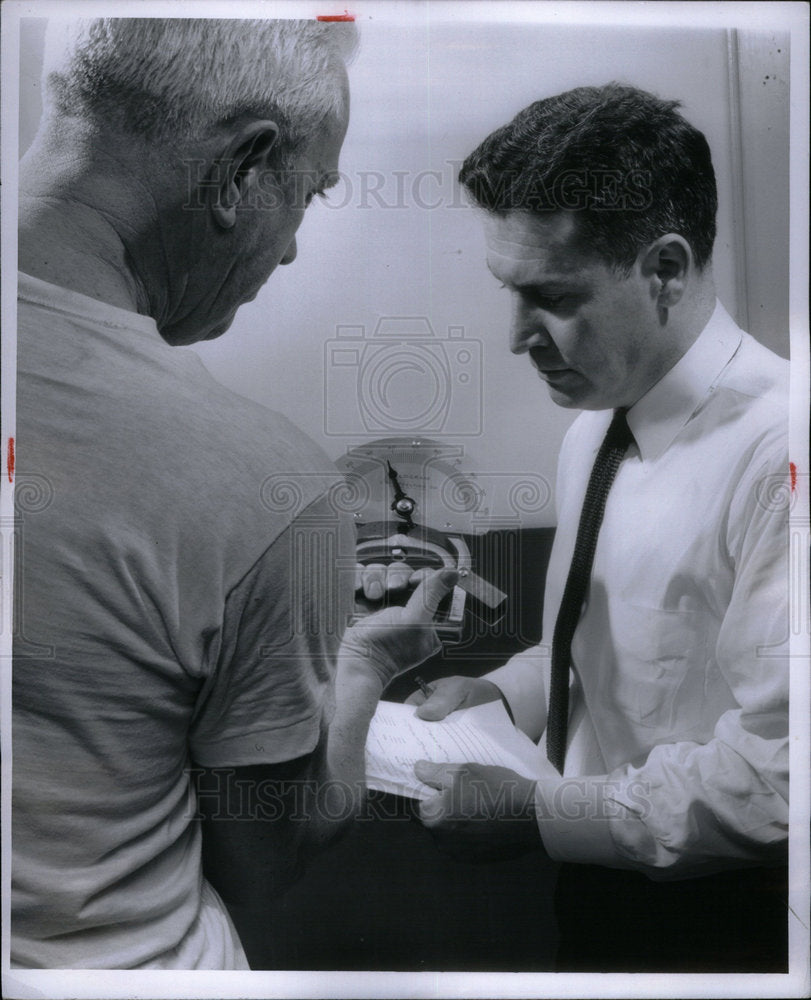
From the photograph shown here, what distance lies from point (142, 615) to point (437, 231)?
0.93m

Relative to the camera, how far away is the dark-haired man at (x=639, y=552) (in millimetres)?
1977

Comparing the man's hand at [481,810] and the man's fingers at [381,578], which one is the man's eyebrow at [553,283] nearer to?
the man's fingers at [381,578]

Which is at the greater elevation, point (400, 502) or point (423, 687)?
point (400, 502)

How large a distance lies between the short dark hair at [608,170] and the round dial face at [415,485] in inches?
19.3

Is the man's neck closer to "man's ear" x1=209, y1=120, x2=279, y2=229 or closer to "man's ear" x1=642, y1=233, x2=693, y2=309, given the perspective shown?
"man's ear" x1=209, y1=120, x2=279, y2=229

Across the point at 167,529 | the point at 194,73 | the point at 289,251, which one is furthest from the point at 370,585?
the point at 194,73

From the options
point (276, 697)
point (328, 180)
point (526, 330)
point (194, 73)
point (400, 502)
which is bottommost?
point (276, 697)

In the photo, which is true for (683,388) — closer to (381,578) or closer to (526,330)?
(526,330)

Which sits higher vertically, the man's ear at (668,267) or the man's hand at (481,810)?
the man's ear at (668,267)

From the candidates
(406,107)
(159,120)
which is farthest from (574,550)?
(159,120)

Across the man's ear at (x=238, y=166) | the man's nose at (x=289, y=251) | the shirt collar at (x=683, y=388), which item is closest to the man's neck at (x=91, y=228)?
the man's ear at (x=238, y=166)

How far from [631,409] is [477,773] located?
2.52 feet

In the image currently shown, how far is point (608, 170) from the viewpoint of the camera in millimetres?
1972

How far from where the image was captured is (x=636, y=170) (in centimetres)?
197
